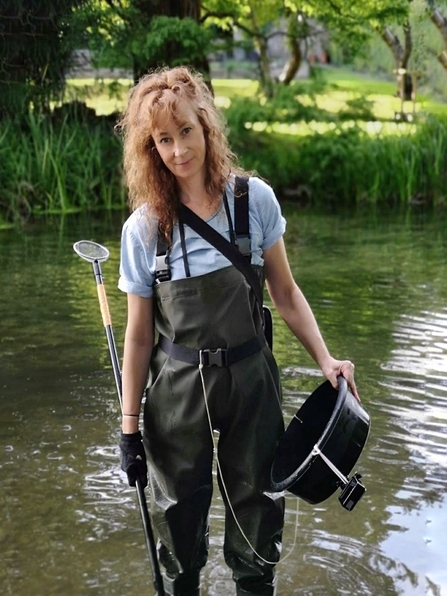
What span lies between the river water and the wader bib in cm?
54

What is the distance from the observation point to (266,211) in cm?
282

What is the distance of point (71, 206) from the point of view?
13328 mm

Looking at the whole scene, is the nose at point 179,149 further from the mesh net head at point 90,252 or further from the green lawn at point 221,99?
the green lawn at point 221,99

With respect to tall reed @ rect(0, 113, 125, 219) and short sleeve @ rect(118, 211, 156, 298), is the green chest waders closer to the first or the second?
short sleeve @ rect(118, 211, 156, 298)

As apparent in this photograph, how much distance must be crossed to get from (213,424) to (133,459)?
0.78 ft

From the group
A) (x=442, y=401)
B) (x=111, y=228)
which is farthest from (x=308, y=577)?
(x=111, y=228)

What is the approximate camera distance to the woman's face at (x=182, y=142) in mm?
2727

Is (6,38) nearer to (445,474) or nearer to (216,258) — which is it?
(445,474)

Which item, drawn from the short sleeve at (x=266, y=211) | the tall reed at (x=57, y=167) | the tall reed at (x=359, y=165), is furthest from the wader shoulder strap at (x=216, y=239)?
the tall reed at (x=359, y=165)

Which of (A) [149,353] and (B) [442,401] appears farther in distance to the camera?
(B) [442,401]

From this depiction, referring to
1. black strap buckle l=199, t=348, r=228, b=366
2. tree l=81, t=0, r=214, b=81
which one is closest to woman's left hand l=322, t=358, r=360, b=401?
black strap buckle l=199, t=348, r=228, b=366

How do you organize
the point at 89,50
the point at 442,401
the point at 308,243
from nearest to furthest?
the point at 442,401, the point at 308,243, the point at 89,50

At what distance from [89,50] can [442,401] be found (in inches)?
411

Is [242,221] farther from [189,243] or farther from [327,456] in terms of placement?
[327,456]
